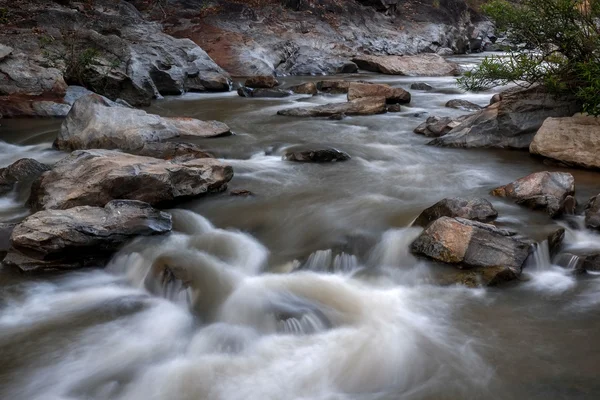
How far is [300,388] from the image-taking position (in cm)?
355

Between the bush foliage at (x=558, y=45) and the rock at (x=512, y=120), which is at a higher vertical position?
the bush foliage at (x=558, y=45)

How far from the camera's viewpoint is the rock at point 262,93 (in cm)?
1495

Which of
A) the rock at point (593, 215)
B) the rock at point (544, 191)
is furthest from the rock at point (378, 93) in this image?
the rock at point (593, 215)

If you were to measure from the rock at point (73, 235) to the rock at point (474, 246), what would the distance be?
9.44 feet

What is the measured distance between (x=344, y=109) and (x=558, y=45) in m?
4.91

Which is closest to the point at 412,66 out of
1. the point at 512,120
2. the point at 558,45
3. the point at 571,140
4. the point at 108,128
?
the point at 512,120

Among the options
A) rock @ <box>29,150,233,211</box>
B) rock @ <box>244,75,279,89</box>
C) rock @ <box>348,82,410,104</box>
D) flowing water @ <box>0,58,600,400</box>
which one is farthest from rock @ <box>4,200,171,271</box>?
rock @ <box>244,75,279,89</box>

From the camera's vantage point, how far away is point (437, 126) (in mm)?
10227

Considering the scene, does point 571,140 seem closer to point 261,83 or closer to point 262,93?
point 262,93

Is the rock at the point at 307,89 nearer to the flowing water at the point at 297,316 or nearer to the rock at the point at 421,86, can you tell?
the rock at the point at 421,86

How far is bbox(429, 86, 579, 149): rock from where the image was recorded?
8.75 m

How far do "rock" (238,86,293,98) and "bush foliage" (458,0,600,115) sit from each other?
7154mm

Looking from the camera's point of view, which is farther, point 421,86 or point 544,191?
point 421,86

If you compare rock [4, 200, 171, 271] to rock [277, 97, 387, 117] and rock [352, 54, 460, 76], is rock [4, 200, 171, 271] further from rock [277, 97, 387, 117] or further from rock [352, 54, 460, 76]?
rock [352, 54, 460, 76]
